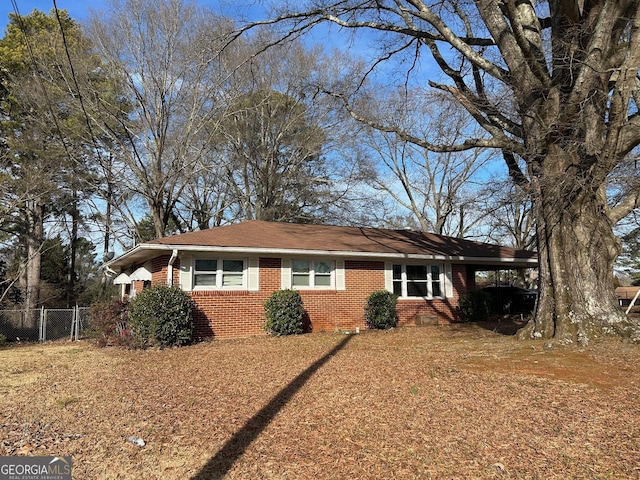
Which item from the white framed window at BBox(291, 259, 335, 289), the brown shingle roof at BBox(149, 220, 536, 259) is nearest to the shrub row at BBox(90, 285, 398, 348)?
the white framed window at BBox(291, 259, 335, 289)

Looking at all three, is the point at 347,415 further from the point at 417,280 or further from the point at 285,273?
the point at 417,280

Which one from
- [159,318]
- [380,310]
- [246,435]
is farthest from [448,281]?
[246,435]

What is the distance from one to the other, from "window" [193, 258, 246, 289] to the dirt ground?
166 inches

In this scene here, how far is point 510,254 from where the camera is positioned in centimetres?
1889

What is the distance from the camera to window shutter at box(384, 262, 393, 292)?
16.0 metres

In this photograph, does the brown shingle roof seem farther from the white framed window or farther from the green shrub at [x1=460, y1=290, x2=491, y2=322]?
the green shrub at [x1=460, y1=290, x2=491, y2=322]

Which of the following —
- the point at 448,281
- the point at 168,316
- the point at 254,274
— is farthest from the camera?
the point at 448,281

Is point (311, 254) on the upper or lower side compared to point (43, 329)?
upper

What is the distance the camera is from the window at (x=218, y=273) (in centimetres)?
1323

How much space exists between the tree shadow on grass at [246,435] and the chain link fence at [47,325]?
40.6ft

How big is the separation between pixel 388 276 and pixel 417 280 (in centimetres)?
139

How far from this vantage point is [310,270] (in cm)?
1484

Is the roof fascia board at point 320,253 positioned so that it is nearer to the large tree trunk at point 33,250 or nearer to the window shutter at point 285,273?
the window shutter at point 285,273

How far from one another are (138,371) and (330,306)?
7.26 metres
